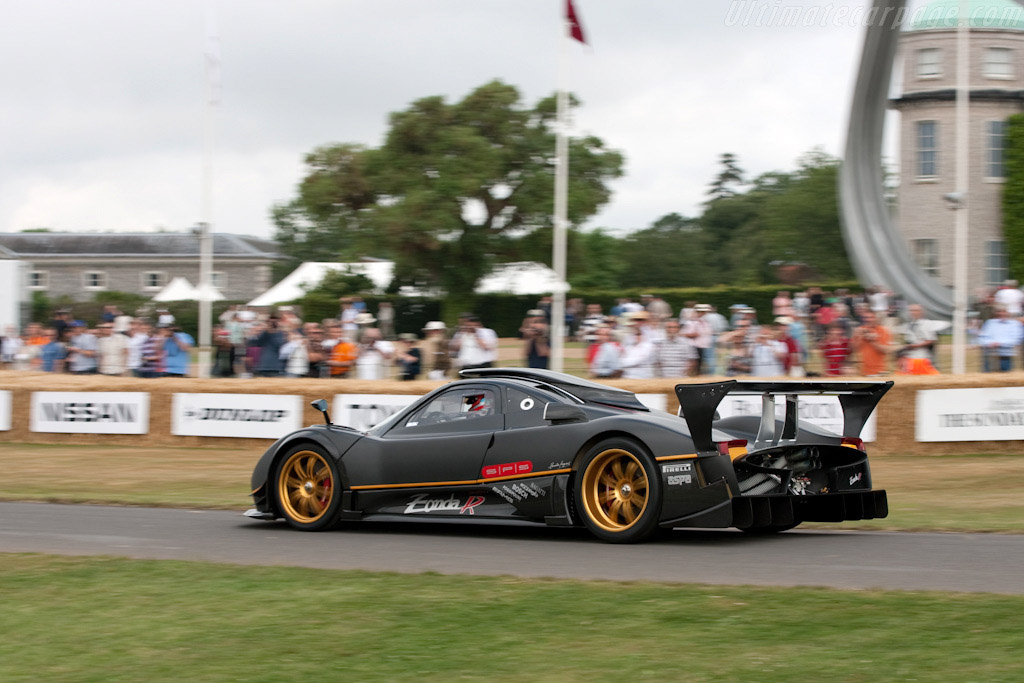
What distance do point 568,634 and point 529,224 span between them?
4198cm

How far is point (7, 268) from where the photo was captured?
28688 millimetres

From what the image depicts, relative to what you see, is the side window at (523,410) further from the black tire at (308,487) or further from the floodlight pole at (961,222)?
the floodlight pole at (961,222)

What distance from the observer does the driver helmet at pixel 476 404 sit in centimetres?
923

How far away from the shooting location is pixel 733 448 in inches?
321

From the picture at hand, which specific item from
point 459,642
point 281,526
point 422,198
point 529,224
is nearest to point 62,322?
point 281,526

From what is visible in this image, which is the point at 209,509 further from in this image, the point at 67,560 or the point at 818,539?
the point at 818,539

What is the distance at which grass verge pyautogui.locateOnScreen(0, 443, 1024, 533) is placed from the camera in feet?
33.5

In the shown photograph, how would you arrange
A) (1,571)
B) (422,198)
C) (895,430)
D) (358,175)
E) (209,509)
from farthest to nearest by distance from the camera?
(358,175), (422,198), (895,430), (209,509), (1,571)

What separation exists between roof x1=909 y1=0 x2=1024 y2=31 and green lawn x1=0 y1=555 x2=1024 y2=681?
1351 inches

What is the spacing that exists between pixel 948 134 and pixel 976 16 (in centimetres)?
402

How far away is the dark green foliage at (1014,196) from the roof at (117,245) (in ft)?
195

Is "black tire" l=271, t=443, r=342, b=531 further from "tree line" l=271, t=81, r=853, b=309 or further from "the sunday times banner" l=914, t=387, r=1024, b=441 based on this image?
"tree line" l=271, t=81, r=853, b=309

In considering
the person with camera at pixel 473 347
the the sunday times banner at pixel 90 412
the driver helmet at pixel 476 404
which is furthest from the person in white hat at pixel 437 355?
the driver helmet at pixel 476 404

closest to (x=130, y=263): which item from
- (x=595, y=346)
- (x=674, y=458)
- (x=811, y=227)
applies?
(x=811, y=227)
